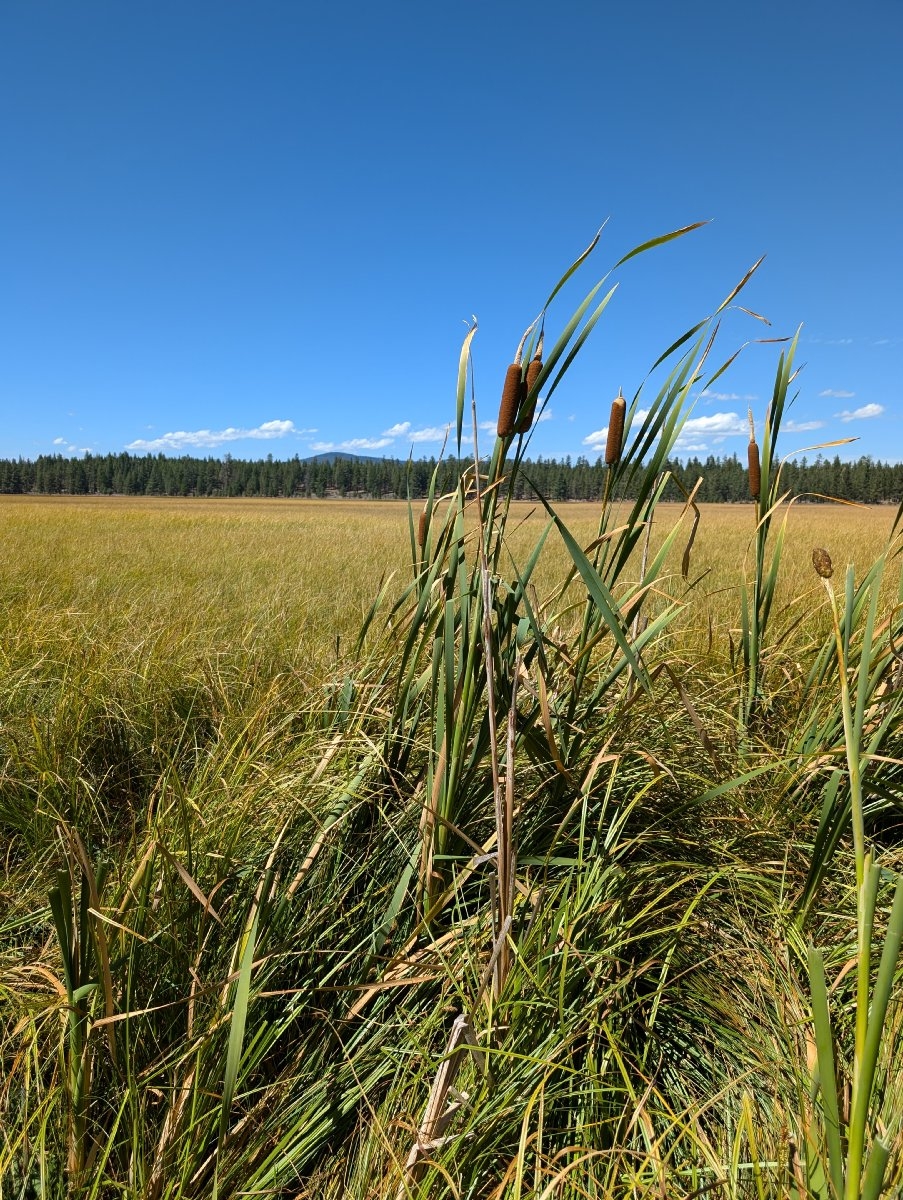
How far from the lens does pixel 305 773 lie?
1.65 metres

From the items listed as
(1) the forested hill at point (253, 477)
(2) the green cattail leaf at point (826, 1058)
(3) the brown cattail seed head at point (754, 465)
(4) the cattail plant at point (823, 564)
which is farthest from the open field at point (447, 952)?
(1) the forested hill at point (253, 477)

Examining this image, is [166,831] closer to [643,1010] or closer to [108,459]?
[643,1010]

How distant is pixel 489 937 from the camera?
1.26m

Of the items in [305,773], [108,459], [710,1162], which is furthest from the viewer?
[108,459]

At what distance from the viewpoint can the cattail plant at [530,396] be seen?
1.22 metres

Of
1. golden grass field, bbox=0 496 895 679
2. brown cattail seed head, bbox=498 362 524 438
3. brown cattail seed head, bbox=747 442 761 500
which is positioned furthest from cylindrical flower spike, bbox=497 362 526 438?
brown cattail seed head, bbox=747 442 761 500

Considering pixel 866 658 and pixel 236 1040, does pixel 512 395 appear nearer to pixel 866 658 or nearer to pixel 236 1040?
pixel 866 658

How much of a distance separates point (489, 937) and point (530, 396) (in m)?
1.03

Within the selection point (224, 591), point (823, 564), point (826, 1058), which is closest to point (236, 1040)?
point (826, 1058)

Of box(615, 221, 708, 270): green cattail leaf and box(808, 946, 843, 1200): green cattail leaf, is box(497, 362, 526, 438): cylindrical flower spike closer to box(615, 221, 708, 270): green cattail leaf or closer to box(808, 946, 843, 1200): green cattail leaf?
box(615, 221, 708, 270): green cattail leaf

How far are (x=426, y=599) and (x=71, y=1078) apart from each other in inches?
40.0

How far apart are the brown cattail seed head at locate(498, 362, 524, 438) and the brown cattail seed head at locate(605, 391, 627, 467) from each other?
30 cm

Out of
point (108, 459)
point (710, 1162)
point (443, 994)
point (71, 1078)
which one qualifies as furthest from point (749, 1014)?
point (108, 459)

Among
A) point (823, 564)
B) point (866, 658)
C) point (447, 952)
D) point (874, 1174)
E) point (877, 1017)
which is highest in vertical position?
point (823, 564)
